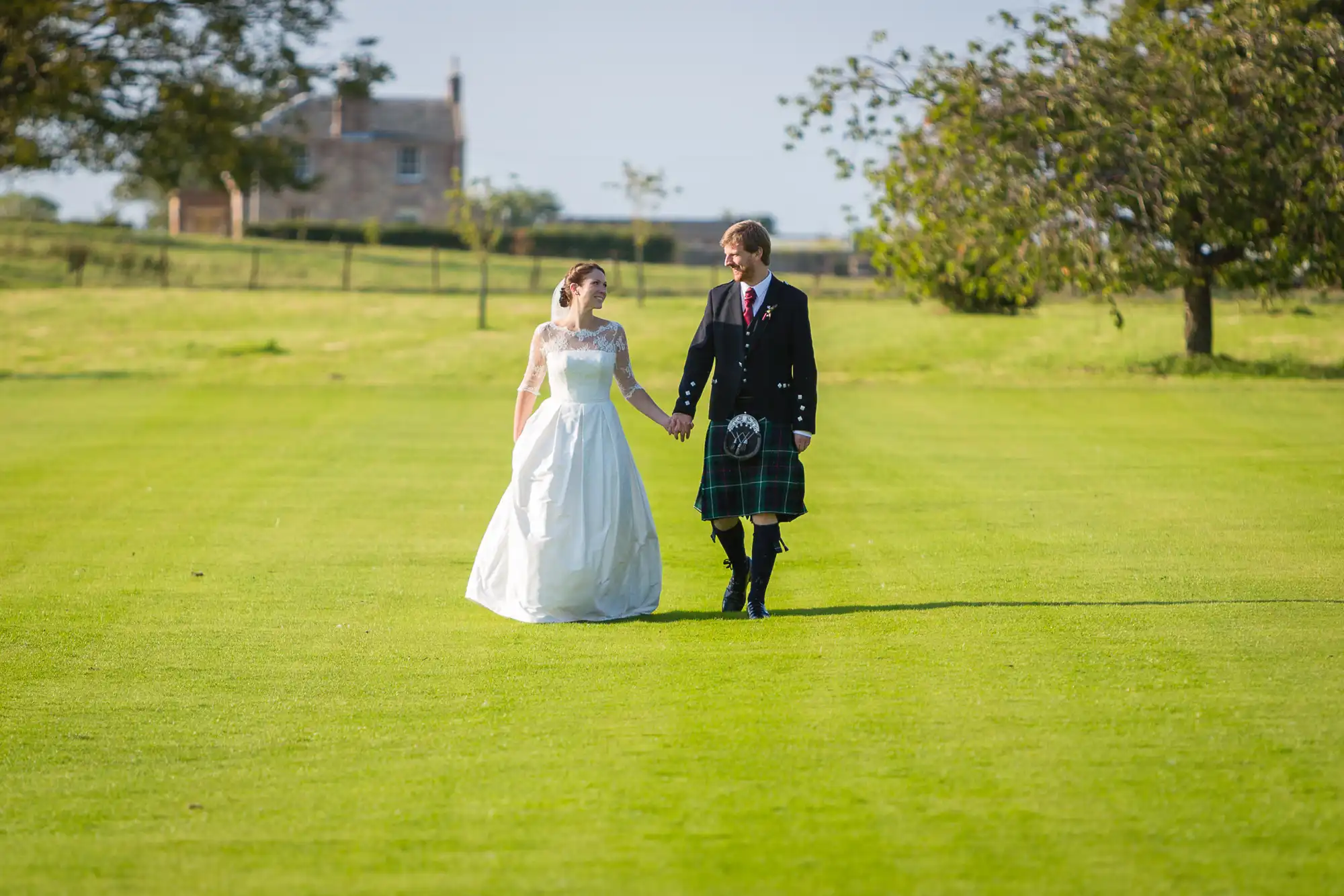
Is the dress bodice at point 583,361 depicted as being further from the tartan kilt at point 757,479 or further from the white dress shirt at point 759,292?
the white dress shirt at point 759,292

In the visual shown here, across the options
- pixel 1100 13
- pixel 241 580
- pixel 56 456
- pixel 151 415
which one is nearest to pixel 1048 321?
pixel 1100 13

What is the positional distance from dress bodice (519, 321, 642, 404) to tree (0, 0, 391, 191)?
88.7 feet

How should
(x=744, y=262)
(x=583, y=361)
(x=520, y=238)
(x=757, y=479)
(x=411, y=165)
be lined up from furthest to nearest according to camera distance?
(x=411, y=165)
(x=520, y=238)
(x=583, y=361)
(x=757, y=479)
(x=744, y=262)

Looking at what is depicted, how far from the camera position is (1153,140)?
1096 inches

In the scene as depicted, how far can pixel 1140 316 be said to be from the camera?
4075 centimetres

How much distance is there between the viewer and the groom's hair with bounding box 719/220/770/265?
27.9ft

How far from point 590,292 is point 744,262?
42.0 inches

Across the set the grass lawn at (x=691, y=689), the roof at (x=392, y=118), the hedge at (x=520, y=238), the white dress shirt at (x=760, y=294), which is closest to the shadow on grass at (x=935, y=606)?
the grass lawn at (x=691, y=689)

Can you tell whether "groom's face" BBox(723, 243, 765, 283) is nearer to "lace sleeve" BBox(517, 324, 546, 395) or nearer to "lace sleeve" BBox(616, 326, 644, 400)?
"lace sleeve" BBox(616, 326, 644, 400)

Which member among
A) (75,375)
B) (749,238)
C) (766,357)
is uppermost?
(749,238)

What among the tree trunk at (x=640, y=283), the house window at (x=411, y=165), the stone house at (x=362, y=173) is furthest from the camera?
the house window at (x=411, y=165)

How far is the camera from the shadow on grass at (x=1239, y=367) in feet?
99.1

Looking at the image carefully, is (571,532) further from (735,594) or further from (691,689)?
(691,689)

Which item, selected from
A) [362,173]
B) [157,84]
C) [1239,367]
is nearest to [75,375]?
[157,84]
